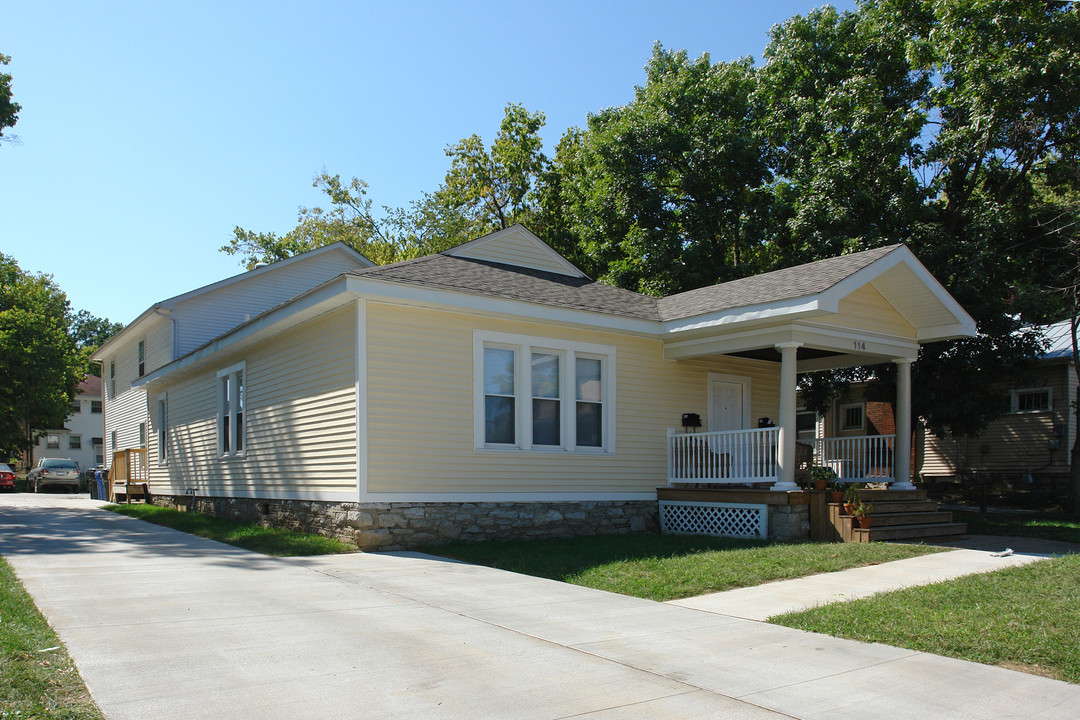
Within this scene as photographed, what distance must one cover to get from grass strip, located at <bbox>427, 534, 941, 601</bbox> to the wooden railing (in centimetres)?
1423

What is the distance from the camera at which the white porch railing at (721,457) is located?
13.5 m

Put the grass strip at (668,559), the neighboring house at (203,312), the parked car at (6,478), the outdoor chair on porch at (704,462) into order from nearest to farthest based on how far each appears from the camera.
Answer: the grass strip at (668,559)
the outdoor chair on porch at (704,462)
the neighboring house at (203,312)
the parked car at (6,478)

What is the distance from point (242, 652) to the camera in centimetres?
558

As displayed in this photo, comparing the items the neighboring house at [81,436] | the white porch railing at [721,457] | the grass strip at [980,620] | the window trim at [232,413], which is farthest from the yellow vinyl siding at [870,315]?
the neighboring house at [81,436]

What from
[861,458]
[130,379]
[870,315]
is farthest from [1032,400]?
[130,379]

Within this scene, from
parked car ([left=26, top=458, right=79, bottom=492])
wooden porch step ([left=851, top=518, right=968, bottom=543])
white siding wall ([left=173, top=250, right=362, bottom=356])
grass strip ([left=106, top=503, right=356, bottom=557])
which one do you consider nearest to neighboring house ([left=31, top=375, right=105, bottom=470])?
parked car ([left=26, top=458, right=79, bottom=492])

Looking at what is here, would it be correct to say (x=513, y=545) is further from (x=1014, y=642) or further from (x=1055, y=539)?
(x=1055, y=539)

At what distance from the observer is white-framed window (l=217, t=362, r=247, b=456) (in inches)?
621

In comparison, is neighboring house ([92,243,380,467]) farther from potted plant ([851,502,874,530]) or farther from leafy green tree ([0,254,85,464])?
potted plant ([851,502,874,530])

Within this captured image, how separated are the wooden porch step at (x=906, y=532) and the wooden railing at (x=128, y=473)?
18239 mm

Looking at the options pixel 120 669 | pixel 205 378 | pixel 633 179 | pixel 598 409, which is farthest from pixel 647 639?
pixel 633 179

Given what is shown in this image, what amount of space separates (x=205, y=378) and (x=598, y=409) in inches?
366

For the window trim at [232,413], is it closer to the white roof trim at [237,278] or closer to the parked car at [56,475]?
the white roof trim at [237,278]

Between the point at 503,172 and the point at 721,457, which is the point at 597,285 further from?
the point at 503,172
